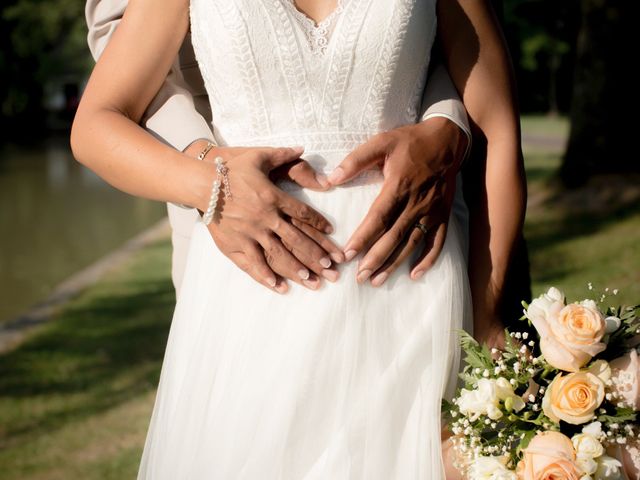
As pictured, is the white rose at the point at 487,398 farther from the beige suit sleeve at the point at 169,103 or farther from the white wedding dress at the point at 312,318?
the beige suit sleeve at the point at 169,103

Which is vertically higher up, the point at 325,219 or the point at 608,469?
the point at 325,219

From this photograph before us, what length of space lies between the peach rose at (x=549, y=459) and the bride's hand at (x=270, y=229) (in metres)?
0.57

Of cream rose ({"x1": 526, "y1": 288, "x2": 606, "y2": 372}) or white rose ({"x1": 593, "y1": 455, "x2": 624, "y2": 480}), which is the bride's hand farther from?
white rose ({"x1": 593, "y1": 455, "x2": 624, "y2": 480})

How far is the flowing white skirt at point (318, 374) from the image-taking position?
1.92 meters

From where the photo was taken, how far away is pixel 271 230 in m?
1.93

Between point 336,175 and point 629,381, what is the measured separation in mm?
786

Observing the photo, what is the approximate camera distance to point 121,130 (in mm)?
2053

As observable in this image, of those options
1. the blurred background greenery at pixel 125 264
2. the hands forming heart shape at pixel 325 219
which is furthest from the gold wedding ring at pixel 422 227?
the blurred background greenery at pixel 125 264

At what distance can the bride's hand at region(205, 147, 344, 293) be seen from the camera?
75.5 inches

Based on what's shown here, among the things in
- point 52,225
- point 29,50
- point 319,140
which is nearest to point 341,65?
point 319,140

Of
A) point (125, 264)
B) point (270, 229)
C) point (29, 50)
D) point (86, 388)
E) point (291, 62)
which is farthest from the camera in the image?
point (29, 50)

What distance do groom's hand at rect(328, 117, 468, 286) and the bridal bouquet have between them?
0.82 feet

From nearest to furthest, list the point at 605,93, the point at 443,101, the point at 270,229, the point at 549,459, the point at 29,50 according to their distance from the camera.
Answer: the point at 549,459 → the point at 270,229 → the point at 443,101 → the point at 605,93 → the point at 29,50

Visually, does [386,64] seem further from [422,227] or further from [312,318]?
[312,318]
